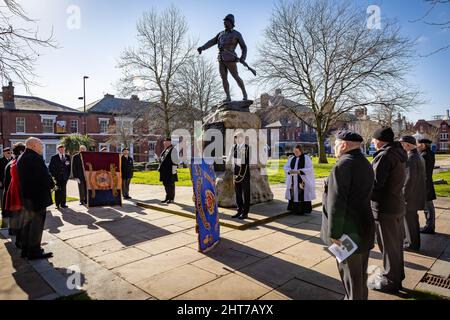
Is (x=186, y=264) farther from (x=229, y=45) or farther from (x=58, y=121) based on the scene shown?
(x=58, y=121)

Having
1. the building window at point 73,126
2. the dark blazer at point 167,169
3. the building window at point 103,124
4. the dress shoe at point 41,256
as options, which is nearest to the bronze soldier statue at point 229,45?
the dark blazer at point 167,169

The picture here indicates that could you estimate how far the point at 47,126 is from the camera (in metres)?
35.9

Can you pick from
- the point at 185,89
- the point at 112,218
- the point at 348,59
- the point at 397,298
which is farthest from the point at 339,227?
the point at 185,89

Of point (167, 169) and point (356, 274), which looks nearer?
point (356, 274)

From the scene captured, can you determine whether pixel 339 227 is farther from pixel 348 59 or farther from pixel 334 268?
pixel 348 59

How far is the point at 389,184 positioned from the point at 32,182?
5357 mm

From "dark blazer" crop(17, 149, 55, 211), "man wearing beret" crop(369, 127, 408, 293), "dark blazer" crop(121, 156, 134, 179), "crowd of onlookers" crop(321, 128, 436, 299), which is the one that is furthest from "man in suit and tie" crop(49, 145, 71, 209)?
"man wearing beret" crop(369, 127, 408, 293)

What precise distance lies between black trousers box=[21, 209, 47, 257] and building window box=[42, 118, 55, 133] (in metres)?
36.5

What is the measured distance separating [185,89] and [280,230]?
26.4 meters

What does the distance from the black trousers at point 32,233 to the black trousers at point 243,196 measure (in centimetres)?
388

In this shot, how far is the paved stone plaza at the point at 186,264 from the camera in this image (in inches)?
138

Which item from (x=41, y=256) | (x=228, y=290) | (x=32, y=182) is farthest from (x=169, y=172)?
(x=228, y=290)

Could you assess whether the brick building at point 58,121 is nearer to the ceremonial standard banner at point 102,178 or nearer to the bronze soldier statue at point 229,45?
the ceremonial standard banner at point 102,178

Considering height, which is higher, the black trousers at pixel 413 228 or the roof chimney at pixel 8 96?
the roof chimney at pixel 8 96
